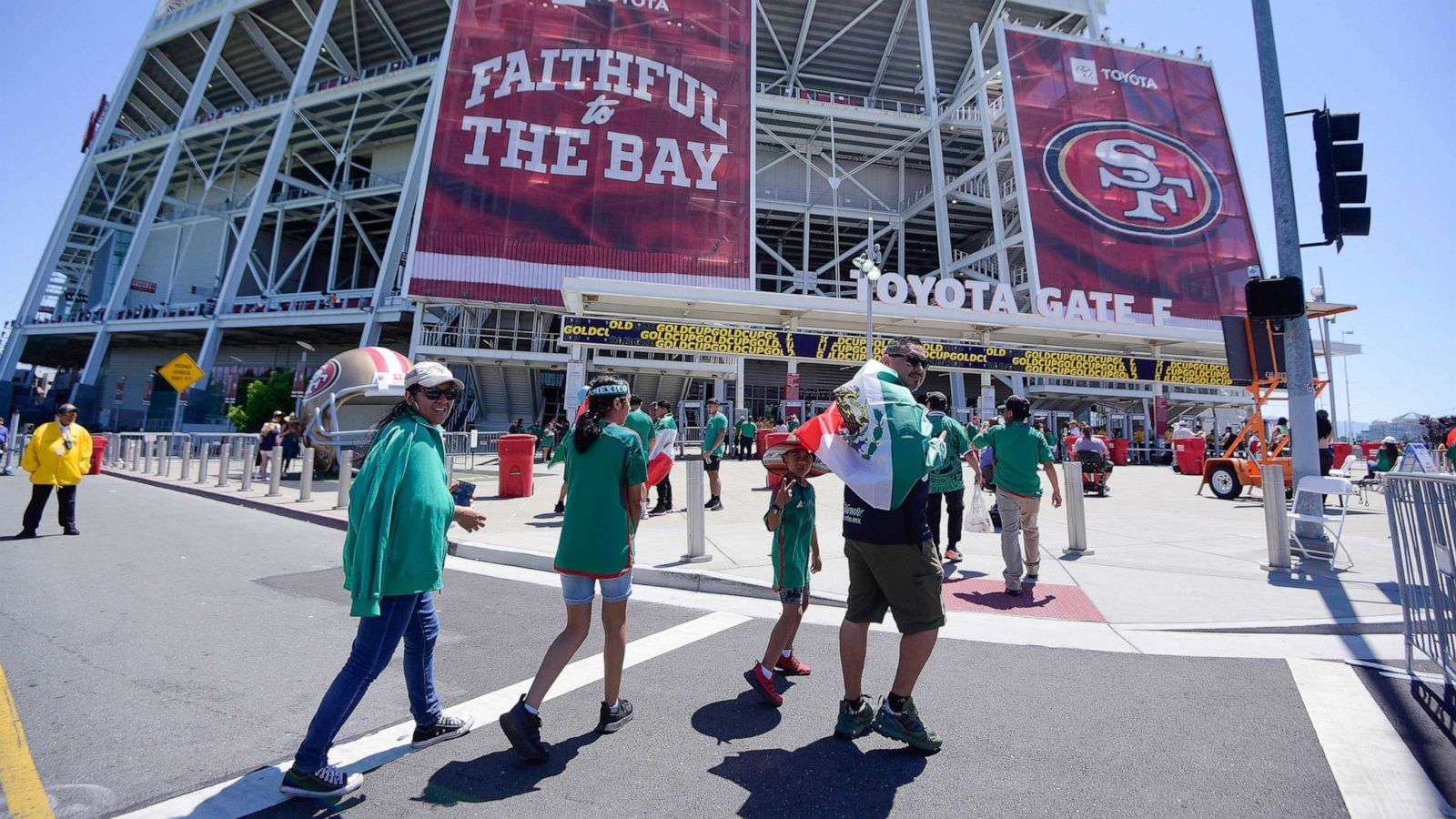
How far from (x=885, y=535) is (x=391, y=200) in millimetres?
45655

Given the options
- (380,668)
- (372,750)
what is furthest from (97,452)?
(380,668)

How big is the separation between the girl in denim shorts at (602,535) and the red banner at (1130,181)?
29.9 m

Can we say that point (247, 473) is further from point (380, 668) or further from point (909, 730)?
point (909, 730)

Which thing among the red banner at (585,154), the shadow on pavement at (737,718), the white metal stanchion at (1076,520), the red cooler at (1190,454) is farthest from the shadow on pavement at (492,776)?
the red banner at (585,154)

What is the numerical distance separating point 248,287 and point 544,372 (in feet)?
96.7

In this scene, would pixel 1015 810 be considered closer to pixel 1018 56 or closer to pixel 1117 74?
pixel 1018 56

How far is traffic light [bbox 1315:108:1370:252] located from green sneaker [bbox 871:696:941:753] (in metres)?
7.34

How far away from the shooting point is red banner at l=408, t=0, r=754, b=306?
26.1m

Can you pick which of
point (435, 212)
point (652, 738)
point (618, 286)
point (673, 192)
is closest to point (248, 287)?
point (435, 212)

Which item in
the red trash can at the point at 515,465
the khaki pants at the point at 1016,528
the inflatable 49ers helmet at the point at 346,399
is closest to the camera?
the khaki pants at the point at 1016,528

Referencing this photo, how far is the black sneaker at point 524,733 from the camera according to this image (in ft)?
8.80

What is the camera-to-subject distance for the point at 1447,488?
3439mm

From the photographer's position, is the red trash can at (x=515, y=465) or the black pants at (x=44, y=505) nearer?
the black pants at (x=44, y=505)

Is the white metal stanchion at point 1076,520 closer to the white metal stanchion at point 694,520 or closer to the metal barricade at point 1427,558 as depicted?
the metal barricade at point 1427,558
